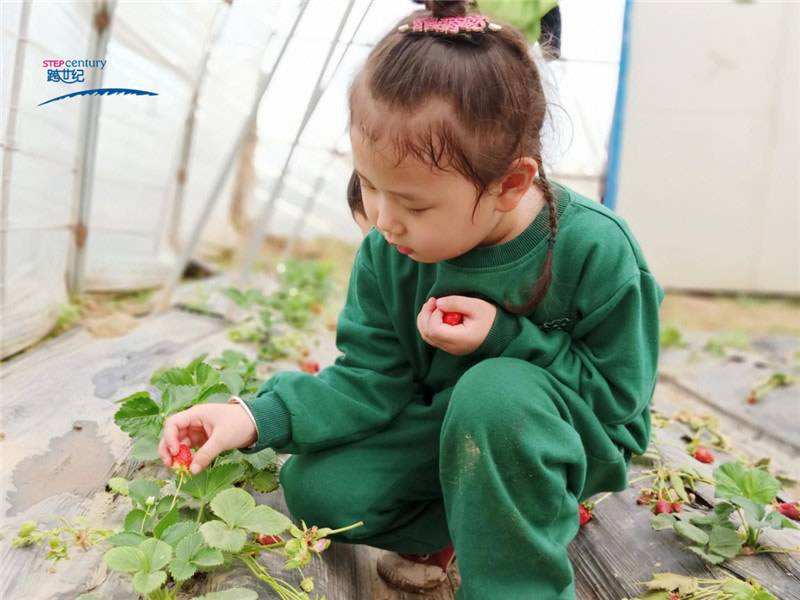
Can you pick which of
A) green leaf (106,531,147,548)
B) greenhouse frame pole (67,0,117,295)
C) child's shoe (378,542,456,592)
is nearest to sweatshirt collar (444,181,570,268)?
child's shoe (378,542,456,592)

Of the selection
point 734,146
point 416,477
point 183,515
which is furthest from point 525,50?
point 734,146

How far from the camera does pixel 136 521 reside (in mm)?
1176

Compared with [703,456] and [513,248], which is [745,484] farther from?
[513,248]

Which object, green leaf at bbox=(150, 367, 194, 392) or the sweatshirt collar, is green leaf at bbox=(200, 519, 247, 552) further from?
the sweatshirt collar

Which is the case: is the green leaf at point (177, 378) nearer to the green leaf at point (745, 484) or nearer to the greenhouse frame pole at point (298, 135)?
the green leaf at point (745, 484)

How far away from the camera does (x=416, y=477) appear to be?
1.42 metres

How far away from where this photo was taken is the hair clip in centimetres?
113

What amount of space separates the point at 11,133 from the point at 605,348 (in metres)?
1.57

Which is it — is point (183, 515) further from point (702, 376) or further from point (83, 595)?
point (702, 376)

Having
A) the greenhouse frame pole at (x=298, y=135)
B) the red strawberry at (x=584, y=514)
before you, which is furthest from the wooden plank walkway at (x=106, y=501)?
the greenhouse frame pole at (x=298, y=135)

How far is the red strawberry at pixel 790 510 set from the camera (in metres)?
1.52

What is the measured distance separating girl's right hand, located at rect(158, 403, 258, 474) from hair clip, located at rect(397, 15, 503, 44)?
0.64 m

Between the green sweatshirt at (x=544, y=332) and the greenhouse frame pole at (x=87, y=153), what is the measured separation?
153cm

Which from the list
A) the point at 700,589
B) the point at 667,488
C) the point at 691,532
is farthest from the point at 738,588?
the point at 667,488
